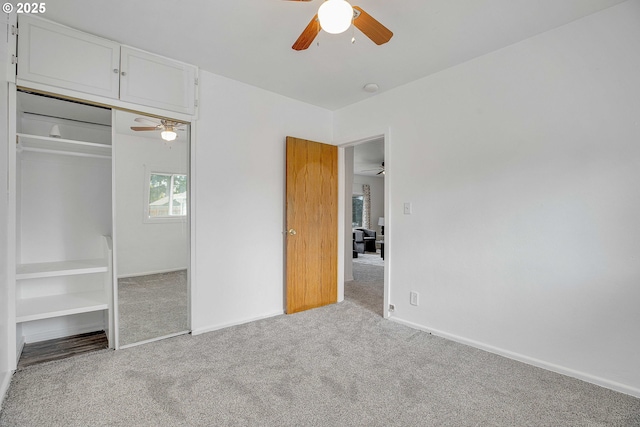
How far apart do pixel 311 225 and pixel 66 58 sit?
2575mm

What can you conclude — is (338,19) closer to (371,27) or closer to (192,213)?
(371,27)

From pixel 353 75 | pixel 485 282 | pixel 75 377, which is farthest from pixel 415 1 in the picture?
pixel 75 377

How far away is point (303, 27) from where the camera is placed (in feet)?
7.30

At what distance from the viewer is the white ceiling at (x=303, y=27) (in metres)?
1.98

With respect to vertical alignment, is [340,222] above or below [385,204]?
below

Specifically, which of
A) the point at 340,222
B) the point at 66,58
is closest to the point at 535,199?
the point at 340,222

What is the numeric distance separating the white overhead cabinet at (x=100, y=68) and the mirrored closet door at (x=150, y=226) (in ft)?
0.65

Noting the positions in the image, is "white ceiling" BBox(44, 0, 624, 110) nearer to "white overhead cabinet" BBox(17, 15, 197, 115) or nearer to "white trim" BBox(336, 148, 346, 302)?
"white overhead cabinet" BBox(17, 15, 197, 115)

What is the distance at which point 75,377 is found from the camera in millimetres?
2062

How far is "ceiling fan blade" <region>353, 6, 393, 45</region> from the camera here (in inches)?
66.5

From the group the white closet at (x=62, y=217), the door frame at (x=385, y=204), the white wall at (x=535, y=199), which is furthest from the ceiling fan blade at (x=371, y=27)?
the white closet at (x=62, y=217)

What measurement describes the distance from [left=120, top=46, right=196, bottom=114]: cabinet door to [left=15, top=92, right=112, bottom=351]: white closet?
1.01 ft

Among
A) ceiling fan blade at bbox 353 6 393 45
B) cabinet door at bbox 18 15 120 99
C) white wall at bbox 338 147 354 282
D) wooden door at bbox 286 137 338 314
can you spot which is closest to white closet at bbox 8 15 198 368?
cabinet door at bbox 18 15 120 99

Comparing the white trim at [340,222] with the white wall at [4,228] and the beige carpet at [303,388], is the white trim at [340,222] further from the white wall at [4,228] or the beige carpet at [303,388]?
the white wall at [4,228]
